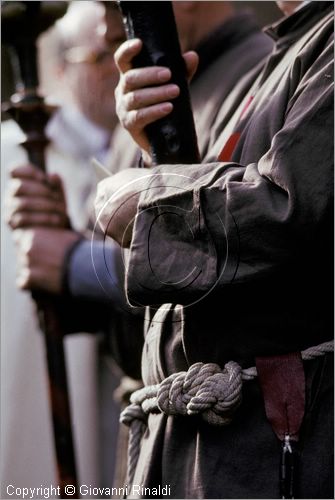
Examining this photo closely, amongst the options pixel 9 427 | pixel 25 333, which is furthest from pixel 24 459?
pixel 25 333

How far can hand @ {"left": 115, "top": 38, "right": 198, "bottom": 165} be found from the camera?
5.30ft

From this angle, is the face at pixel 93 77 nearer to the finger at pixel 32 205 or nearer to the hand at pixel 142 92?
the finger at pixel 32 205

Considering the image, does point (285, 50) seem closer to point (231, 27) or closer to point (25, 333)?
point (231, 27)

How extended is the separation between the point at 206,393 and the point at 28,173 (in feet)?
4.99

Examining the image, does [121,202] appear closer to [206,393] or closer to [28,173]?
[206,393]

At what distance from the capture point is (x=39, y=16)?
274 cm

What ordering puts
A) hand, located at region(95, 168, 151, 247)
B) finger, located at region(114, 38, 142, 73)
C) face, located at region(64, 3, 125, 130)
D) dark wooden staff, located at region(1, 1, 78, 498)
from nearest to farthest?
1. hand, located at region(95, 168, 151, 247)
2. finger, located at region(114, 38, 142, 73)
3. dark wooden staff, located at region(1, 1, 78, 498)
4. face, located at region(64, 3, 125, 130)

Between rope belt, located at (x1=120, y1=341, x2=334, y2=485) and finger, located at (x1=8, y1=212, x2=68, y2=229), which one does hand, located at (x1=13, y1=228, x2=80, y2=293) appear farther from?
rope belt, located at (x1=120, y1=341, x2=334, y2=485)

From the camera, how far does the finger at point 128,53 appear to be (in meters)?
1.63

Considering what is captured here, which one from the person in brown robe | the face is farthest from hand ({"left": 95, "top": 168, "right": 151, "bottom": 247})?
the face

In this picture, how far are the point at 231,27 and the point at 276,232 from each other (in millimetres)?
1312

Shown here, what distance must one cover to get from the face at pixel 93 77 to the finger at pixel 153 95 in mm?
2182

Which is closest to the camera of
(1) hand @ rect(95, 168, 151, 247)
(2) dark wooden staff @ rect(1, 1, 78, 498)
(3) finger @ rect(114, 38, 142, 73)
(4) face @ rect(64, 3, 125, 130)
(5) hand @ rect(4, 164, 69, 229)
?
(1) hand @ rect(95, 168, 151, 247)

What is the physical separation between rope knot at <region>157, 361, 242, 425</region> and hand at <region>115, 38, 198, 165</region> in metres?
0.43
